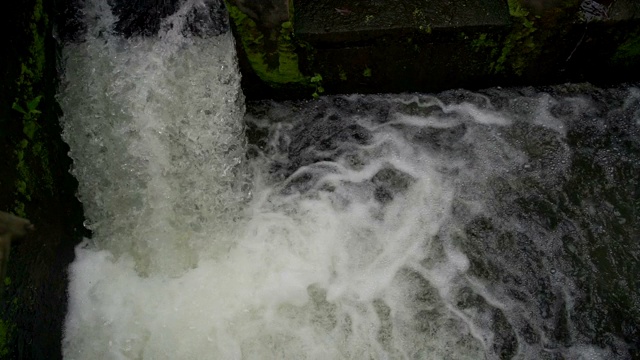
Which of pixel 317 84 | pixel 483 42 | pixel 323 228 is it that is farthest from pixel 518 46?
pixel 323 228

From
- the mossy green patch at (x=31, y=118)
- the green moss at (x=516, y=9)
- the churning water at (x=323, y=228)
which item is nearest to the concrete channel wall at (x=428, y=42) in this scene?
the green moss at (x=516, y=9)

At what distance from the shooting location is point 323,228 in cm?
335

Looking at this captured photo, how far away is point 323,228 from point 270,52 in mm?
1313

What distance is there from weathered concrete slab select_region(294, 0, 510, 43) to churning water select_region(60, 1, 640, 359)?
2.08ft

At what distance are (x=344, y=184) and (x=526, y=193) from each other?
131 cm

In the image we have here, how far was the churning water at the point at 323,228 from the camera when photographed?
2.98 metres

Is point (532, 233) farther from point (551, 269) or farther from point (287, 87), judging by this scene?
point (287, 87)

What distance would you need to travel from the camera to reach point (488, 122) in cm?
377

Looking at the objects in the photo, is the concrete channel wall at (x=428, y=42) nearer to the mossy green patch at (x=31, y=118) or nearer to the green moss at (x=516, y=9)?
the green moss at (x=516, y=9)

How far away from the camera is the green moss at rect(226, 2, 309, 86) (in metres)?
3.23

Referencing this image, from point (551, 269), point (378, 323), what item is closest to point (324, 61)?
point (378, 323)

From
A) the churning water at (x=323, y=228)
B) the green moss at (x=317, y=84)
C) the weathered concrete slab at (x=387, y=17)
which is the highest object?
the weathered concrete slab at (x=387, y=17)

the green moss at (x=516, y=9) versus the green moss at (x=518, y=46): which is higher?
the green moss at (x=516, y=9)

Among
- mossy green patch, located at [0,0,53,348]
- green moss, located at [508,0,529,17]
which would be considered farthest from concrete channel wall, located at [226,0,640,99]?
mossy green patch, located at [0,0,53,348]
